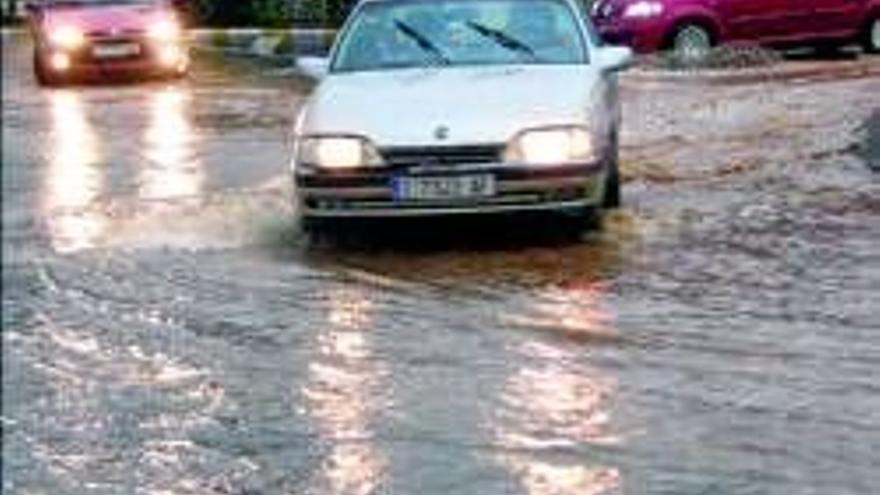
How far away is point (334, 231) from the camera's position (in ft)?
39.5

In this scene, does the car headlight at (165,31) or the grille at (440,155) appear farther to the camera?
the car headlight at (165,31)

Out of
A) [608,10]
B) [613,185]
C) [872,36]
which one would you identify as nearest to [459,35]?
[613,185]

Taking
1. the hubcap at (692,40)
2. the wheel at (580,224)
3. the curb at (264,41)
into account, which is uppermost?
the wheel at (580,224)

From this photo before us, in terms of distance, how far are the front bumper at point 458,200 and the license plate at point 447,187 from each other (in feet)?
0.07

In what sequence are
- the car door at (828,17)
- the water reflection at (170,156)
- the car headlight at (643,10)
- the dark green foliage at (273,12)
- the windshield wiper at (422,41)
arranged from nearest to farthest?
1. the windshield wiper at (422,41)
2. the water reflection at (170,156)
3. the car headlight at (643,10)
4. the car door at (828,17)
5. the dark green foliage at (273,12)

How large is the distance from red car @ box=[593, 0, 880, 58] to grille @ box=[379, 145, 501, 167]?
14979 millimetres

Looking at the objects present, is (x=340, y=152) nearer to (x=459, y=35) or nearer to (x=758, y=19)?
(x=459, y=35)

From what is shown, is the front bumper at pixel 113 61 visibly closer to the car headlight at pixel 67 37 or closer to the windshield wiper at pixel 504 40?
the car headlight at pixel 67 37

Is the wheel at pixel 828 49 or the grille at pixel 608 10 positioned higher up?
the grille at pixel 608 10

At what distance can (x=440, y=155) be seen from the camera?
10.8 metres

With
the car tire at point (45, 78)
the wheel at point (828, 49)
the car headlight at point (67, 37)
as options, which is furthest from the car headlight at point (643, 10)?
the car tire at point (45, 78)

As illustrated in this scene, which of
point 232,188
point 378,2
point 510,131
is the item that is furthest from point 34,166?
point 510,131

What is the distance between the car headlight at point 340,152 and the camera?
10852mm

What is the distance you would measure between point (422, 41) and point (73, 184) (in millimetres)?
4318
